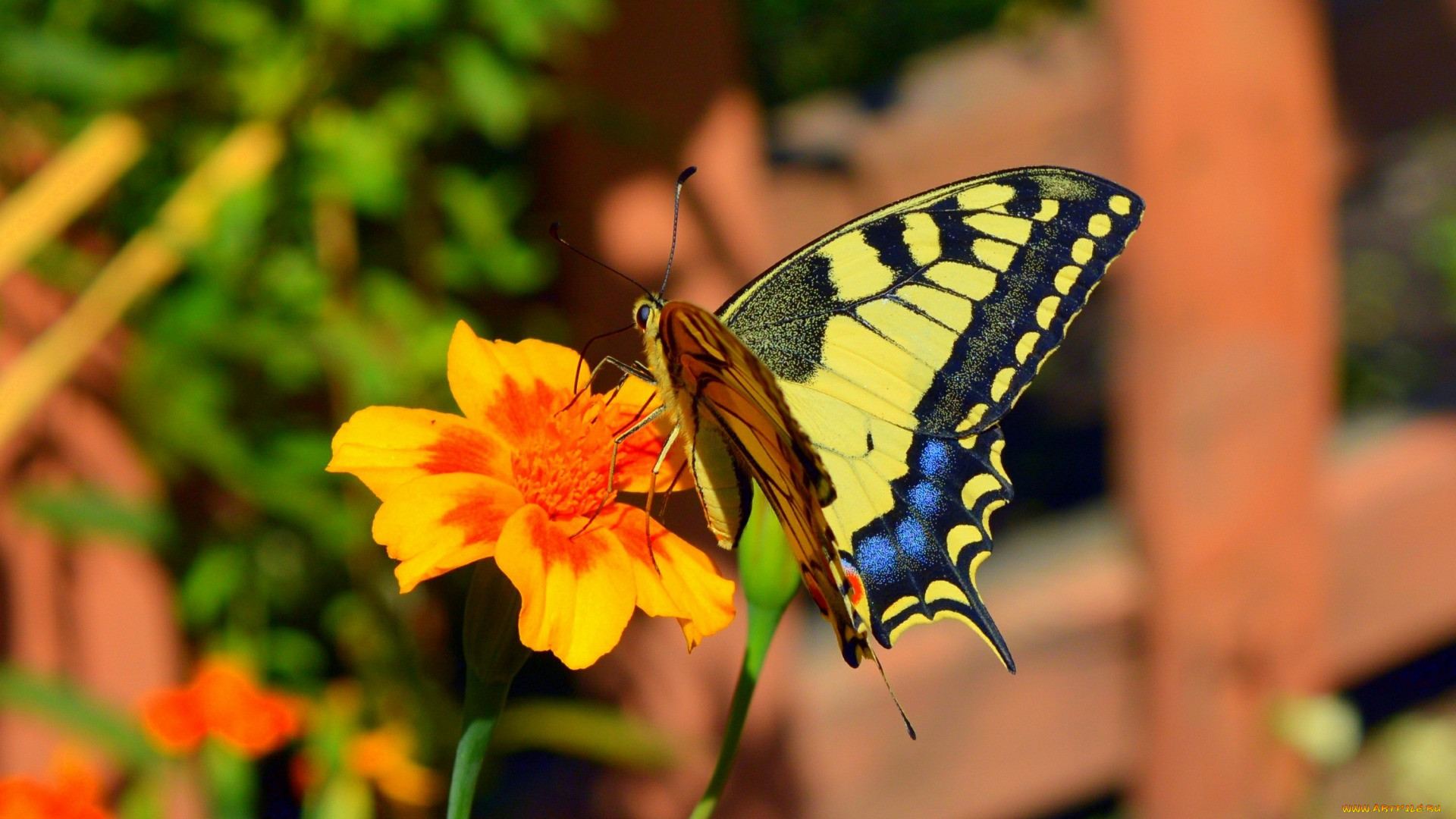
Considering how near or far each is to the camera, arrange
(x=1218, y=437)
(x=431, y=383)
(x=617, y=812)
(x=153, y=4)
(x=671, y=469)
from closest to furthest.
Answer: (x=671, y=469) < (x=153, y=4) < (x=431, y=383) < (x=617, y=812) < (x=1218, y=437)

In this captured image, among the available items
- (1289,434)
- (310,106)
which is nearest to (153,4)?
(310,106)

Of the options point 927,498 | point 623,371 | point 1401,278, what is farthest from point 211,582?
point 1401,278

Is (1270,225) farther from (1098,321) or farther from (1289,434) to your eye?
(1098,321)

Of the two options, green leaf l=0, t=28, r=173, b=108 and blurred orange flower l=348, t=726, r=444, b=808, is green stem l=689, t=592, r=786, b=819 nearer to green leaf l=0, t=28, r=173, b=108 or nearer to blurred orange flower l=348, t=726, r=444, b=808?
blurred orange flower l=348, t=726, r=444, b=808

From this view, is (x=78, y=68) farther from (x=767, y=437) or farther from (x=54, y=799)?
(x=767, y=437)

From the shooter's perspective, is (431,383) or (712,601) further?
(431,383)

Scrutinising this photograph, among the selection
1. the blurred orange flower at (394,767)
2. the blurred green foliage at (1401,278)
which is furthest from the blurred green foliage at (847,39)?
the blurred orange flower at (394,767)

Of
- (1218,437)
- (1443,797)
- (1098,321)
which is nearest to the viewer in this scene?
(1218,437)

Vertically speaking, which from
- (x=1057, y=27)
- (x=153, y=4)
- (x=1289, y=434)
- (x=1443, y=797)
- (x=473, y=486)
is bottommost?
(x=1443, y=797)
